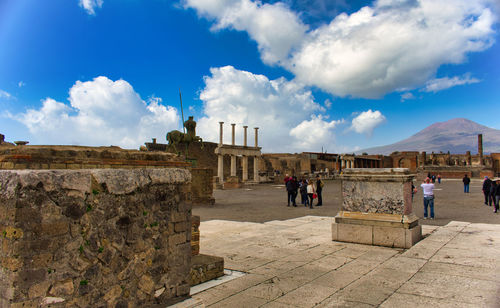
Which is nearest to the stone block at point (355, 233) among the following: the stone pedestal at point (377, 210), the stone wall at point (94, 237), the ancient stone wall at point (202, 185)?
the stone pedestal at point (377, 210)

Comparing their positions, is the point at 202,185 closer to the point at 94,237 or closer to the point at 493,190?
the point at 493,190

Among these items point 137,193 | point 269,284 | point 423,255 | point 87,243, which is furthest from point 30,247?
point 423,255

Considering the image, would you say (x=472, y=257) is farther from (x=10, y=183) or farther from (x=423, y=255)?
(x=10, y=183)

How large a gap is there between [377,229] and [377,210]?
376 millimetres

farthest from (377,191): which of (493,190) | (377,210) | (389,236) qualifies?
(493,190)

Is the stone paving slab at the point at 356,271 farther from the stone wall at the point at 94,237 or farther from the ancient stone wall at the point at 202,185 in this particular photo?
the ancient stone wall at the point at 202,185

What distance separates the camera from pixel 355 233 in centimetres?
675

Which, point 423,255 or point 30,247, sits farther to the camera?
point 423,255

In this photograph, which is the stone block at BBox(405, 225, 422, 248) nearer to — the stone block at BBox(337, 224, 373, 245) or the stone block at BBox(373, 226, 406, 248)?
the stone block at BBox(373, 226, 406, 248)

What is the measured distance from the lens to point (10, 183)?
7.74 ft

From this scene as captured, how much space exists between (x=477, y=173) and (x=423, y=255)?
47.5m

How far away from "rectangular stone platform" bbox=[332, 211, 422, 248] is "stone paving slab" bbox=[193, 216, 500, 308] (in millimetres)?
195

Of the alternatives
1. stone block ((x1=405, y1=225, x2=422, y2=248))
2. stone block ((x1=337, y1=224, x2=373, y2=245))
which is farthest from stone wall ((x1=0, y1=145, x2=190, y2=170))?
stone block ((x1=405, y1=225, x2=422, y2=248))

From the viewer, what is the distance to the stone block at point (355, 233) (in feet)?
21.7
